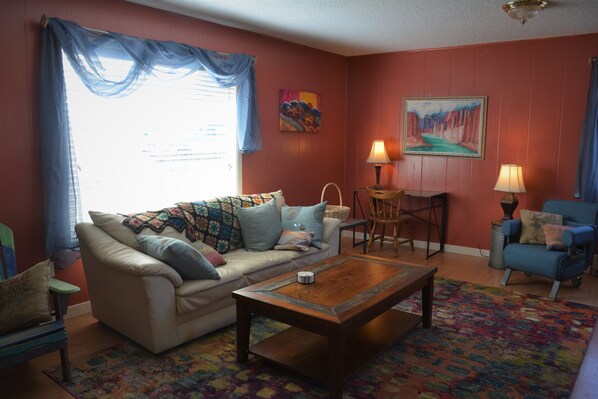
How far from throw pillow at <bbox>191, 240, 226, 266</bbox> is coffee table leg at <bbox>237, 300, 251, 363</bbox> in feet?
2.40

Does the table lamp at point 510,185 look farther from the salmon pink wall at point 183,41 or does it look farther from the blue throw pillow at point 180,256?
the blue throw pillow at point 180,256

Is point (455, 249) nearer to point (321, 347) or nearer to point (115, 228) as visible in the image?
point (321, 347)

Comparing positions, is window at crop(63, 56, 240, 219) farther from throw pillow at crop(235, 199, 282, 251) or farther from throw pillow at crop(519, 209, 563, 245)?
throw pillow at crop(519, 209, 563, 245)

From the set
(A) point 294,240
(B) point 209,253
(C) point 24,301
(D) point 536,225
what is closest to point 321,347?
(B) point 209,253

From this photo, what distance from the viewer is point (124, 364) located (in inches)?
110

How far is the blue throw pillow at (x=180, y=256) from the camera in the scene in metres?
2.97

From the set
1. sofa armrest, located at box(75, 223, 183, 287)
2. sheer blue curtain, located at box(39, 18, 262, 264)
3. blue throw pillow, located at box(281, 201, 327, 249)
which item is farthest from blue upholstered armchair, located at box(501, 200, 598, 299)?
sheer blue curtain, located at box(39, 18, 262, 264)

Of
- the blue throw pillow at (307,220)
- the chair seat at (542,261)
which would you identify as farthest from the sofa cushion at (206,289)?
the chair seat at (542,261)

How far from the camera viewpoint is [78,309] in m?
3.54

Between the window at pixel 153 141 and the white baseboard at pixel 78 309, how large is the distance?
670mm

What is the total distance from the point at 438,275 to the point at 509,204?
1.04 metres

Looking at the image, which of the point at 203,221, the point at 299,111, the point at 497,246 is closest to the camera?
the point at 203,221

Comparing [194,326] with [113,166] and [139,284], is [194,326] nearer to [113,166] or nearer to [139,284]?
[139,284]

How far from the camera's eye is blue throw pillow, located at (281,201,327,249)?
411cm
